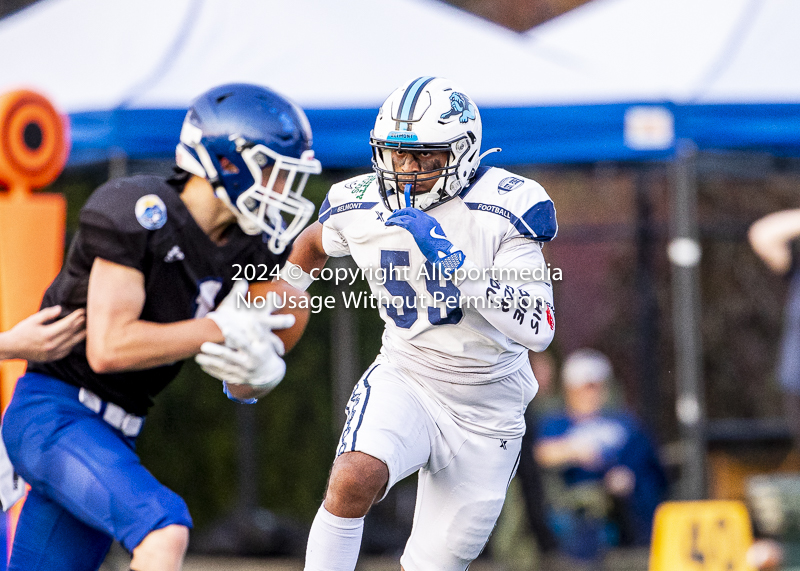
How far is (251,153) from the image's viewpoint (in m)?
3.00

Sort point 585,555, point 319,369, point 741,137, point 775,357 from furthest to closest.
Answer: point 775,357 → point 319,369 → point 585,555 → point 741,137

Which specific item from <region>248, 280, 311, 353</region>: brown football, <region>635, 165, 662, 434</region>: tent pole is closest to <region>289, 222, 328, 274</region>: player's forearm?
<region>248, 280, 311, 353</region>: brown football

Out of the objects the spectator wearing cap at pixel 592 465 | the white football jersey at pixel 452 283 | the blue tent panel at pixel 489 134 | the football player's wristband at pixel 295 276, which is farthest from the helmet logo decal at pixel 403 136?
the spectator wearing cap at pixel 592 465

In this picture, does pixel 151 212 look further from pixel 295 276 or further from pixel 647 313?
pixel 647 313

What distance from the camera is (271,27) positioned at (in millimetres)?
5176

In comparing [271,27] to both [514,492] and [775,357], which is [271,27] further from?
[775,357]

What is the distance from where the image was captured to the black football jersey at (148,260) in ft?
9.27

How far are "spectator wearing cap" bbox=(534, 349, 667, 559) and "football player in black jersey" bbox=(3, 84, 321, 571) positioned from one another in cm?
307

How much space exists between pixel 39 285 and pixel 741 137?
323cm

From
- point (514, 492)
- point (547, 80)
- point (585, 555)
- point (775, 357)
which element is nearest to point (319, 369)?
point (514, 492)

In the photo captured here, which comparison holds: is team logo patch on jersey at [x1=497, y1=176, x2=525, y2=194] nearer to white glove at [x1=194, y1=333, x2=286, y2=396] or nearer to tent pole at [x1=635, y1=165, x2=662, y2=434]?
white glove at [x1=194, y1=333, x2=286, y2=396]

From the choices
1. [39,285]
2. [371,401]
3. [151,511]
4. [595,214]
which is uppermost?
[595,214]

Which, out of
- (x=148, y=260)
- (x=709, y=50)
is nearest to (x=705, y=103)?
(x=709, y=50)

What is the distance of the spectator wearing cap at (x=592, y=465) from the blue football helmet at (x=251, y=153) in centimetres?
310
